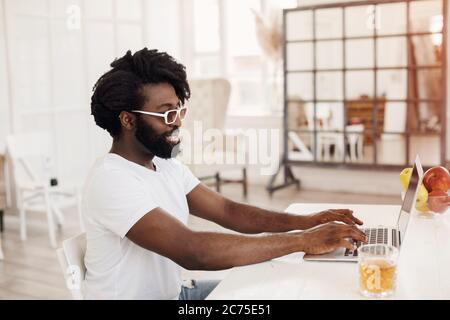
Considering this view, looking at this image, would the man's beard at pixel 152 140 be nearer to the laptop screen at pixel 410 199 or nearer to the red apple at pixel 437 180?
the laptop screen at pixel 410 199

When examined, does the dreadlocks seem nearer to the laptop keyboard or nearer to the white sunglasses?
the white sunglasses

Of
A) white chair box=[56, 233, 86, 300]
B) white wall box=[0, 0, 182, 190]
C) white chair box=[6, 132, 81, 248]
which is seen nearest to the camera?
→ white chair box=[56, 233, 86, 300]

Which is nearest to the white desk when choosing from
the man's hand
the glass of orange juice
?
the glass of orange juice

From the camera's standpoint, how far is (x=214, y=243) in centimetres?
144

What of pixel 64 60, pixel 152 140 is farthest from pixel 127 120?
pixel 64 60

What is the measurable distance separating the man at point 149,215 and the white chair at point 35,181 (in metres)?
2.72

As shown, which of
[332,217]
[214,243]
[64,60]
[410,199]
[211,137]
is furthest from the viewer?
[211,137]

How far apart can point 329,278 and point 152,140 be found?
1.95 ft

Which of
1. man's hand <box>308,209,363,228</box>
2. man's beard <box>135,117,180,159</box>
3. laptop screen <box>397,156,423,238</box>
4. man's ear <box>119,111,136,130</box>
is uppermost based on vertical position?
man's ear <box>119,111,136,130</box>

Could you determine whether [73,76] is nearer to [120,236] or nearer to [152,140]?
[152,140]

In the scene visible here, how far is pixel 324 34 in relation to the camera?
5469mm

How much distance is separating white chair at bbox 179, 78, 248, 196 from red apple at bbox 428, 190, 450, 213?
3.48m

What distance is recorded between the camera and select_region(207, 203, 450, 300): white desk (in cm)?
126

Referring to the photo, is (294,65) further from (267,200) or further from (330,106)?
(267,200)
